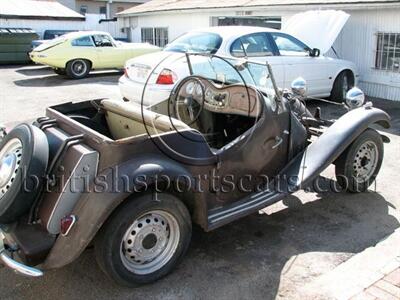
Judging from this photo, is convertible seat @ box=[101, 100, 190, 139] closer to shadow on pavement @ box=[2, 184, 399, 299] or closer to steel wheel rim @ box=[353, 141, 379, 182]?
shadow on pavement @ box=[2, 184, 399, 299]

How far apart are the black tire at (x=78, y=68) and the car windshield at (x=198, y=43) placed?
6.48 metres

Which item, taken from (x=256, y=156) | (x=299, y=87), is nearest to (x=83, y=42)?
(x=299, y=87)

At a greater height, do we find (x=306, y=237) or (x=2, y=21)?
(x=2, y=21)

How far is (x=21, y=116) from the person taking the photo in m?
9.27

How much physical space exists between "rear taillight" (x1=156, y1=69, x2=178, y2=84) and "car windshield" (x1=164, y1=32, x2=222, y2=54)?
1.17m

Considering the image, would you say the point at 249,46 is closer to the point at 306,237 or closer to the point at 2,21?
the point at 306,237

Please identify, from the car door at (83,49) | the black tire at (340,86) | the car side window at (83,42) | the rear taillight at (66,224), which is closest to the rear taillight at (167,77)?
the black tire at (340,86)

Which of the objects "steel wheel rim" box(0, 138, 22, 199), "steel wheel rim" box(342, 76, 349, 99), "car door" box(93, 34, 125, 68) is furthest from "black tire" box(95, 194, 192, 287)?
"car door" box(93, 34, 125, 68)

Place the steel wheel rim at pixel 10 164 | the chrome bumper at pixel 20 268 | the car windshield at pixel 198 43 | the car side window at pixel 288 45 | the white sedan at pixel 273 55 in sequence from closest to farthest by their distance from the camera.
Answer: the chrome bumper at pixel 20 268 < the steel wheel rim at pixel 10 164 < the white sedan at pixel 273 55 < the car windshield at pixel 198 43 < the car side window at pixel 288 45

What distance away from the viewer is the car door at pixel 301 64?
911 cm

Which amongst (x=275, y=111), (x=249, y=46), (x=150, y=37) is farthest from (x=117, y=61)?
(x=275, y=111)

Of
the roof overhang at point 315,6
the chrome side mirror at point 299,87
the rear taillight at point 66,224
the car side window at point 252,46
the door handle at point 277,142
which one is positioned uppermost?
the roof overhang at point 315,6

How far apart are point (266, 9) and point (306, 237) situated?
952 cm

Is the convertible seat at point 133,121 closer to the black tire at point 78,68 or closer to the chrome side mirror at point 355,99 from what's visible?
the chrome side mirror at point 355,99
